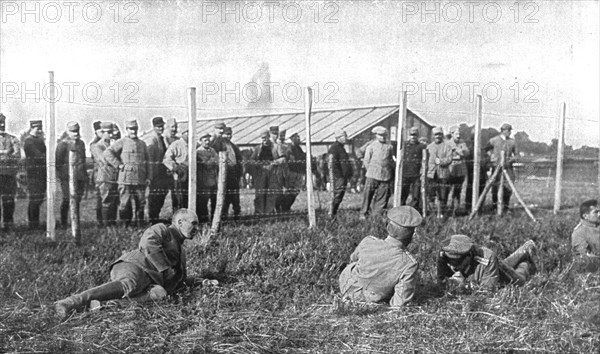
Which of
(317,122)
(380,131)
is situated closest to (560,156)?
(380,131)

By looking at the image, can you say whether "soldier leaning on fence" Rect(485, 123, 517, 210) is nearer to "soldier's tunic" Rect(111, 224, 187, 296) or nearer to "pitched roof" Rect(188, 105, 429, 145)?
"pitched roof" Rect(188, 105, 429, 145)

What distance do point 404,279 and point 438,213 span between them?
18.2 feet

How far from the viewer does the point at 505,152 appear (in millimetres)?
11508

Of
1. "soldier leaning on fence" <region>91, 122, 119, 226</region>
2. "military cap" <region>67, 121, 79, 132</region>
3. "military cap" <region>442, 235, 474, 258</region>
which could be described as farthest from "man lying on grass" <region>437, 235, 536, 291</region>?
"military cap" <region>67, 121, 79, 132</region>

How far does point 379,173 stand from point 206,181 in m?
3.07

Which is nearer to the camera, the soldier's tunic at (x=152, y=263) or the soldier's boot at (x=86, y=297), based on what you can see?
the soldier's boot at (x=86, y=297)

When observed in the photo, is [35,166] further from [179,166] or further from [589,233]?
[589,233]

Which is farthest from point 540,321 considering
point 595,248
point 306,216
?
point 306,216

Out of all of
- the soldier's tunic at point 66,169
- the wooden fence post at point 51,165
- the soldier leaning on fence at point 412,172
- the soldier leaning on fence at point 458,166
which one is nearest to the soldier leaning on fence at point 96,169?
the soldier's tunic at point 66,169

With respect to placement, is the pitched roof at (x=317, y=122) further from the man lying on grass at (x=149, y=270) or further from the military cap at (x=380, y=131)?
the man lying on grass at (x=149, y=270)

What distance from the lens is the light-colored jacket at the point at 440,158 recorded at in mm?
11523

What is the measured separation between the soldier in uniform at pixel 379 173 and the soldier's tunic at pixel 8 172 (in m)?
5.44

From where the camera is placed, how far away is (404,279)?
5.52 meters

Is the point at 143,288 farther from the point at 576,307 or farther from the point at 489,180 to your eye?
the point at 489,180
